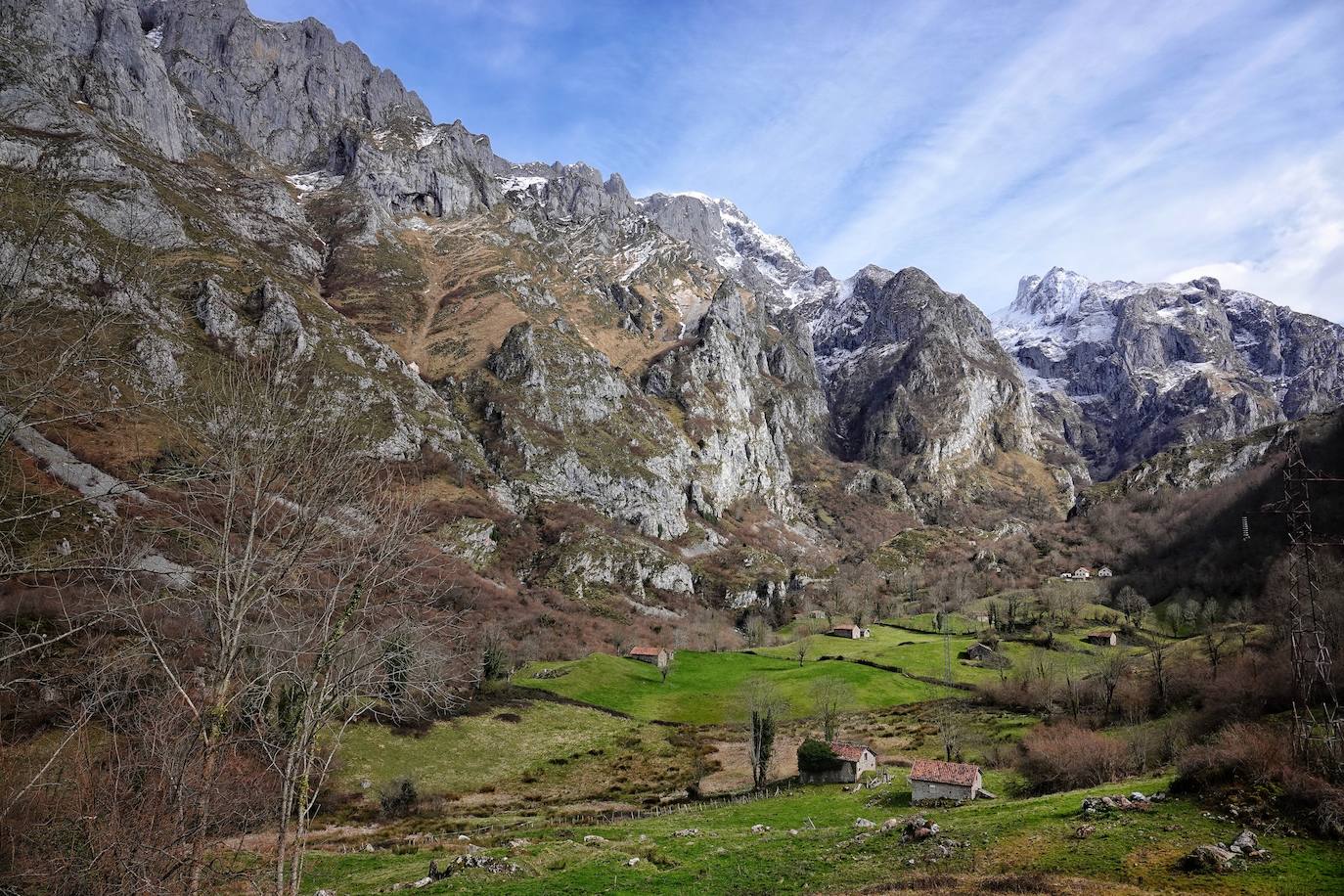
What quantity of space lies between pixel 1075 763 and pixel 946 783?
30.6 feet

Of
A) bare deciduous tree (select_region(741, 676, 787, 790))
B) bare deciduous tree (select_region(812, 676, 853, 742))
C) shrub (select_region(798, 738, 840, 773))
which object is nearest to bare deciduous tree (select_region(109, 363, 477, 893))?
bare deciduous tree (select_region(741, 676, 787, 790))

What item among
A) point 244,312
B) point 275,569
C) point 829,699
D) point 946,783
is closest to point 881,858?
point 946,783

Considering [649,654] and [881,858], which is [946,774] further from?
[649,654]

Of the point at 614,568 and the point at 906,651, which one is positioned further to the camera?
the point at 614,568

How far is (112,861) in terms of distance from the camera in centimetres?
1155

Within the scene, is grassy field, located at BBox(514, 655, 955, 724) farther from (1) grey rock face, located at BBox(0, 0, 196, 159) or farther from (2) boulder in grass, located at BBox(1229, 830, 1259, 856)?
(1) grey rock face, located at BBox(0, 0, 196, 159)

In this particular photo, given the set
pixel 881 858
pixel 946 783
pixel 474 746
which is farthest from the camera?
pixel 474 746

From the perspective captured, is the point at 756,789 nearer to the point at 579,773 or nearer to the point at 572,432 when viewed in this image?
the point at 579,773

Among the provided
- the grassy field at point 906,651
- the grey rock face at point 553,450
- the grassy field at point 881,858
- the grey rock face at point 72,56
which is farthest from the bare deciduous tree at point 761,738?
the grey rock face at point 72,56

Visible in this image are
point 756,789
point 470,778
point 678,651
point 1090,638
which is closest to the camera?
point 756,789

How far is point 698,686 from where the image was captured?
10350cm

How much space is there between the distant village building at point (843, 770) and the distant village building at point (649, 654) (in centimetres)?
5286

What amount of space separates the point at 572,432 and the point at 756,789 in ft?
487

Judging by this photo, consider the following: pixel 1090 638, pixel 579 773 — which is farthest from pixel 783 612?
pixel 579 773
